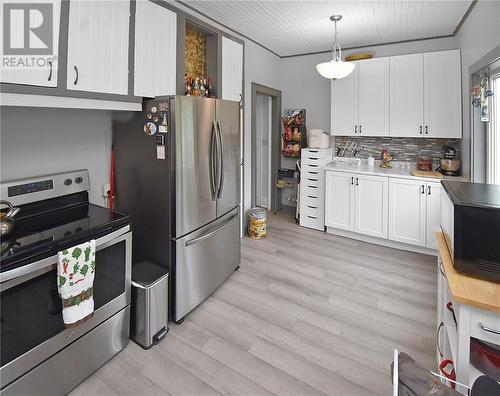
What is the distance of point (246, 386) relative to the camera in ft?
5.61

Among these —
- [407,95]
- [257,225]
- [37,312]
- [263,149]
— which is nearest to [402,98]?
[407,95]

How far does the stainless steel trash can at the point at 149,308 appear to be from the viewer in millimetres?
2000

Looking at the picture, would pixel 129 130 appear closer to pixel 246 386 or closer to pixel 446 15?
pixel 246 386

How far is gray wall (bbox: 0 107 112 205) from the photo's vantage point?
1.81 metres

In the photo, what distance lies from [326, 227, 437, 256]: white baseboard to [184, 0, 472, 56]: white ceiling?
260 centimetres

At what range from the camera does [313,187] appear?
439 centimetres

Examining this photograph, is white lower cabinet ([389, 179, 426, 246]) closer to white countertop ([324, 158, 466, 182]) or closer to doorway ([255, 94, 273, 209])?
white countertop ([324, 158, 466, 182])

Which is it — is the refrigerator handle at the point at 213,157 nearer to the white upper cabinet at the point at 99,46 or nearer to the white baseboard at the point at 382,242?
the white upper cabinet at the point at 99,46

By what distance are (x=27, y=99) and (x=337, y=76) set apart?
8.89 feet

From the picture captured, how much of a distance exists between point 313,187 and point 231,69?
2.05 m

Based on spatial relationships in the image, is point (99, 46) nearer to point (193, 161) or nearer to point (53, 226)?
point (193, 161)

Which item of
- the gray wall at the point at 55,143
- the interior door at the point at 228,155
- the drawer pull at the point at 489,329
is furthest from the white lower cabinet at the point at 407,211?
the gray wall at the point at 55,143

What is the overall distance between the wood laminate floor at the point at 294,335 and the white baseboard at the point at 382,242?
0.71ft

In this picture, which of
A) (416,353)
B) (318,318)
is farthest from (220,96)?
(416,353)
